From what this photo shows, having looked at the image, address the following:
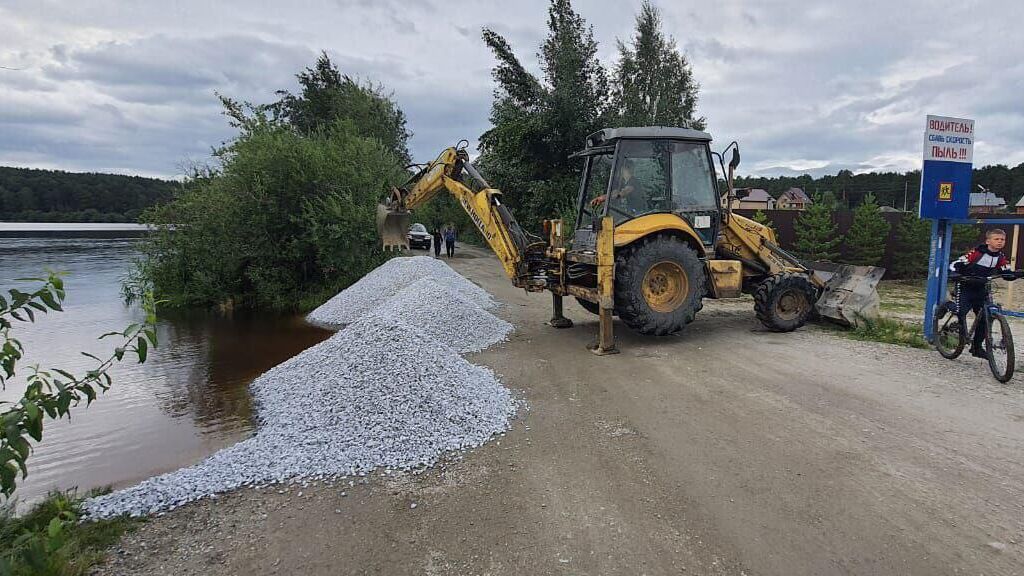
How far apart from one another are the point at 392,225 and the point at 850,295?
25.3ft

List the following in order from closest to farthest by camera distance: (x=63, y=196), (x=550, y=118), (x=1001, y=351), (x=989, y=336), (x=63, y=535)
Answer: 1. (x=63, y=535)
2. (x=1001, y=351)
3. (x=989, y=336)
4. (x=550, y=118)
5. (x=63, y=196)

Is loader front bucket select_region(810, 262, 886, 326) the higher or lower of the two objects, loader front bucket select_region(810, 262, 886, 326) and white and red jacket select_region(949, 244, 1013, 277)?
the lower

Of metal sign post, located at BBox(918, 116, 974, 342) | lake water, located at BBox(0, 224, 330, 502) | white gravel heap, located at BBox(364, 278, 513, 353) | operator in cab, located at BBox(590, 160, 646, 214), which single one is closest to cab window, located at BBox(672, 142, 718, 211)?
operator in cab, located at BBox(590, 160, 646, 214)

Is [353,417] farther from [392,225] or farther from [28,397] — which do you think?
[392,225]

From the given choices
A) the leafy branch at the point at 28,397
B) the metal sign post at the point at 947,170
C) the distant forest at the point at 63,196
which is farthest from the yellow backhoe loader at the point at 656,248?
the distant forest at the point at 63,196

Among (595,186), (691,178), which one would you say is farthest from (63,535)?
(691,178)

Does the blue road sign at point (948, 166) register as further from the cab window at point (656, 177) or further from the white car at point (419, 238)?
the white car at point (419, 238)

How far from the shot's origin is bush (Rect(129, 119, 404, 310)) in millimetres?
15000

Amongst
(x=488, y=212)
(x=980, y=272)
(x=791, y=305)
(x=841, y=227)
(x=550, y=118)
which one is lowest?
(x=791, y=305)

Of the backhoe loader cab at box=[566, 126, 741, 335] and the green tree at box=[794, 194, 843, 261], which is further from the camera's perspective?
the green tree at box=[794, 194, 843, 261]

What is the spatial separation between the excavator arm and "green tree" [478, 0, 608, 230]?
11344 millimetres

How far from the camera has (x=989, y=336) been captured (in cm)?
601

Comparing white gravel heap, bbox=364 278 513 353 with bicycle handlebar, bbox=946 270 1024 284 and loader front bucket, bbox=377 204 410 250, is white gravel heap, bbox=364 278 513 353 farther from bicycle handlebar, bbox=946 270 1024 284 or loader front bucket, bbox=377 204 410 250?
bicycle handlebar, bbox=946 270 1024 284

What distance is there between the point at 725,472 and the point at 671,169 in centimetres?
495
